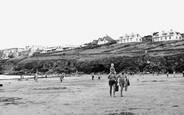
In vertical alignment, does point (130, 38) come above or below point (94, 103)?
above

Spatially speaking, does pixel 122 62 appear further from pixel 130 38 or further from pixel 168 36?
pixel 130 38

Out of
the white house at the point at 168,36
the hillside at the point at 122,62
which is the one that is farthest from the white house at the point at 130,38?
the hillside at the point at 122,62

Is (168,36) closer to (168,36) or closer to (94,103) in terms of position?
(168,36)

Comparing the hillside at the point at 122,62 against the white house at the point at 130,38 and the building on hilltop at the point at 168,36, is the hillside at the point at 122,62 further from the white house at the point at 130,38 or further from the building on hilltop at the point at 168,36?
the white house at the point at 130,38

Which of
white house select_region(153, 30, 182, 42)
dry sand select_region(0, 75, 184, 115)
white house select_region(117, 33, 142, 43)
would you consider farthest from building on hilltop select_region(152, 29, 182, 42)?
dry sand select_region(0, 75, 184, 115)

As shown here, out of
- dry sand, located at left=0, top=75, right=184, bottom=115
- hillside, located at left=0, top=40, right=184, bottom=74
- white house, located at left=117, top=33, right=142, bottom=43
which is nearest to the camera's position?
dry sand, located at left=0, top=75, right=184, bottom=115

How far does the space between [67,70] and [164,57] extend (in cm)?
3269

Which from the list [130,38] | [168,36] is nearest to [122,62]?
[168,36]

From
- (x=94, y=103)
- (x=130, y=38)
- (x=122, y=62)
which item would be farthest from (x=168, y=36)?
(x=94, y=103)

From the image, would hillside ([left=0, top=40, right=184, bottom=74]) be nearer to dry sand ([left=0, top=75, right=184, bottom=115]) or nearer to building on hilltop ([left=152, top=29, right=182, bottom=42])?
building on hilltop ([left=152, top=29, right=182, bottom=42])

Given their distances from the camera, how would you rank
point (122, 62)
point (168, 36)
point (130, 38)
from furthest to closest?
point (130, 38)
point (168, 36)
point (122, 62)

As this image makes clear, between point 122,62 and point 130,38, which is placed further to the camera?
point 130,38

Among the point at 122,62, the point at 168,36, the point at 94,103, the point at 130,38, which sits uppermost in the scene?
the point at 130,38

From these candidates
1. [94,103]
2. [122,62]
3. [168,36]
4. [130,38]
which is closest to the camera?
[94,103]
